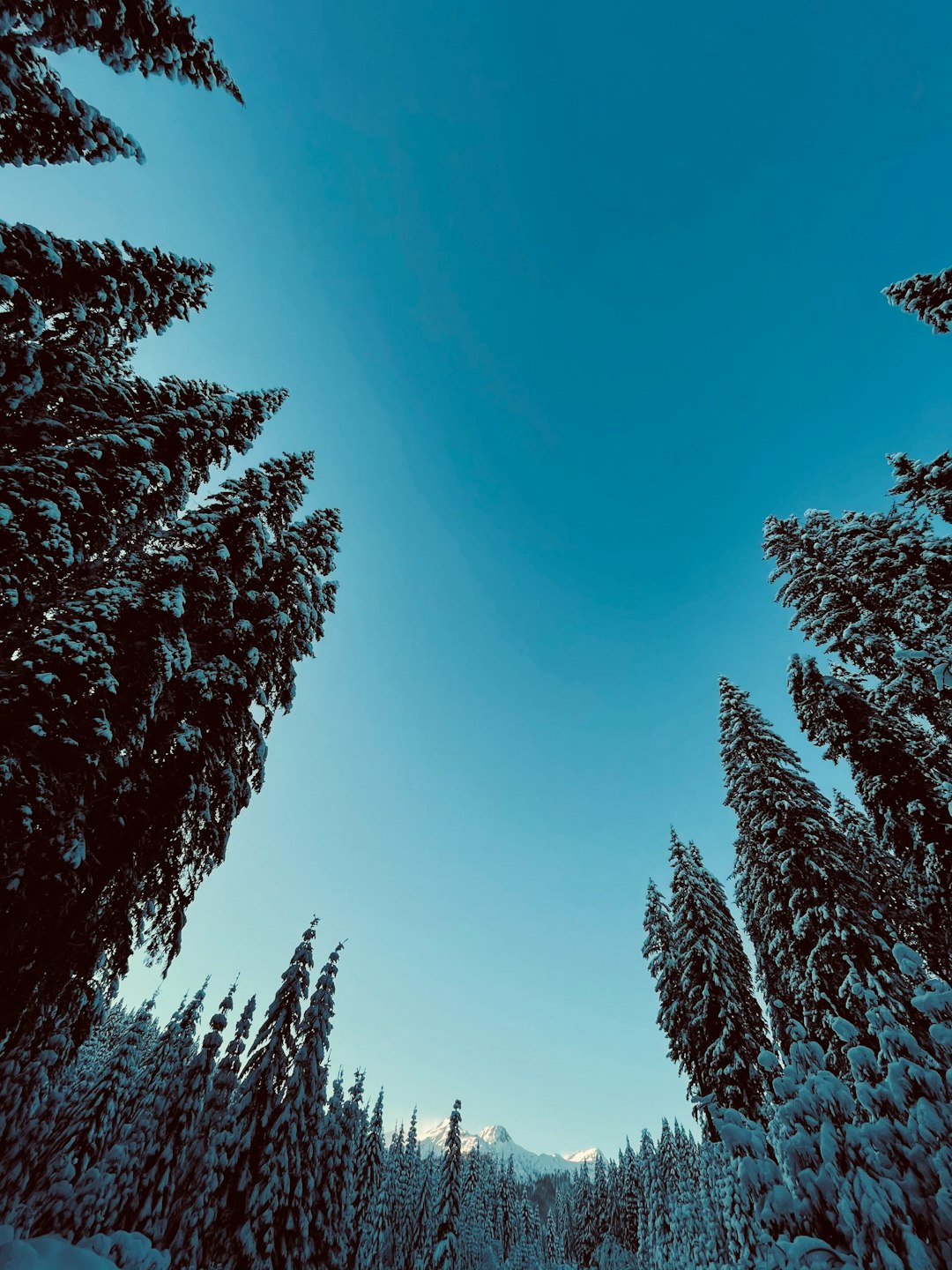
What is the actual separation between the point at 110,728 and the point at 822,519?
20302 mm

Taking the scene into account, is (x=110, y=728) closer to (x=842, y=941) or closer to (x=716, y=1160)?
(x=842, y=941)

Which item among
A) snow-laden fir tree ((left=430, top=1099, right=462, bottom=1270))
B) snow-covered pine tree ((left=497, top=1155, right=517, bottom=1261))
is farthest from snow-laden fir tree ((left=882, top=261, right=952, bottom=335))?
snow-covered pine tree ((left=497, top=1155, right=517, bottom=1261))

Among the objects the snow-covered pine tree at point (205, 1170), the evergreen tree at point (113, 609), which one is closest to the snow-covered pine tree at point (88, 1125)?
the snow-covered pine tree at point (205, 1170)

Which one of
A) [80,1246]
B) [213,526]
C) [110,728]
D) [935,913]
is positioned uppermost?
[213,526]

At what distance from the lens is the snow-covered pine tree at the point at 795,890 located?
14484 millimetres

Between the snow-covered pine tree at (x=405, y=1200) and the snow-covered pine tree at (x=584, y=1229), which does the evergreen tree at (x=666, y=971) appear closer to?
the snow-covered pine tree at (x=405, y=1200)

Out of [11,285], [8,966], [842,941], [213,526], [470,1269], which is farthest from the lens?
[470,1269]

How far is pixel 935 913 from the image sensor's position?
44.0 feet

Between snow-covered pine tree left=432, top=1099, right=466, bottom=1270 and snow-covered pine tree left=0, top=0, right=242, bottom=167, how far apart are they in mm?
37002

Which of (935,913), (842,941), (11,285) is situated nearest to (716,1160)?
(842,941)

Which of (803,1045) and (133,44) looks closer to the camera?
(803,1045)

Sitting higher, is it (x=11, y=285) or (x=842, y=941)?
(x=11, y=285)

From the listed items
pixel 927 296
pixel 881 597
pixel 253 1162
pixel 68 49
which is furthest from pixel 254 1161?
pixel 927 296

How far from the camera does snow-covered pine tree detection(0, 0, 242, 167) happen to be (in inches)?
290
